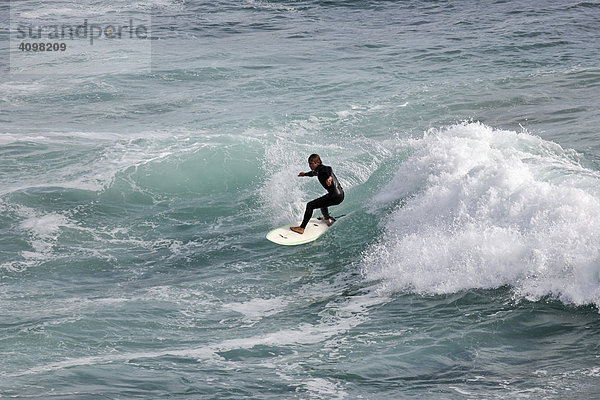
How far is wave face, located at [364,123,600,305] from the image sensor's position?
11594mm

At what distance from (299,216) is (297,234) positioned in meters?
1.25

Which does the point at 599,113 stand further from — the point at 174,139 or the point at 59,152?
the point at 59,152

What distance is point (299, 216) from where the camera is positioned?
16000mm

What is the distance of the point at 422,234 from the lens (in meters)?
13.9

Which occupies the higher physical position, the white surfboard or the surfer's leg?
the surfer's leg

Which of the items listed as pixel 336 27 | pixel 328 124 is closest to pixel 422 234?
pixel 328 124

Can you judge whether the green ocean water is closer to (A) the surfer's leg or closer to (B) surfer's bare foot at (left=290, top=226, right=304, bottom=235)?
(B) surfer's bare foot at (left=290, top=226, right=304, bottom=235)

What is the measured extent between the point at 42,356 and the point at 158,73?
18.7m

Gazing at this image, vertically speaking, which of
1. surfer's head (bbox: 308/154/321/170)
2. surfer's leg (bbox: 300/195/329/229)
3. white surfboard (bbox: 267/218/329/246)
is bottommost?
white surfboard (bbox: 267/218/329/246)

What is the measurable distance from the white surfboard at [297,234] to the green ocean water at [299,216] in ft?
0.56

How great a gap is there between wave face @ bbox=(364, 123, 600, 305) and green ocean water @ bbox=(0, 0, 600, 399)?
0.04m

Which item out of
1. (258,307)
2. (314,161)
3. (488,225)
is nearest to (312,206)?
(314,161)

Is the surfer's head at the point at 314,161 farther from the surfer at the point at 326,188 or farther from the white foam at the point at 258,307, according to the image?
the white foam at the point at 258,307

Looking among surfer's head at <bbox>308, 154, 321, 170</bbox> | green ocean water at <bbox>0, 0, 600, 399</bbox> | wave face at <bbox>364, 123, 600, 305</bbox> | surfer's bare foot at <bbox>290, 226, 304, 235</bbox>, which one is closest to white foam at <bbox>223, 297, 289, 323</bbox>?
green ocean water at <bbox>0, 0, 600, 399</bbox>
